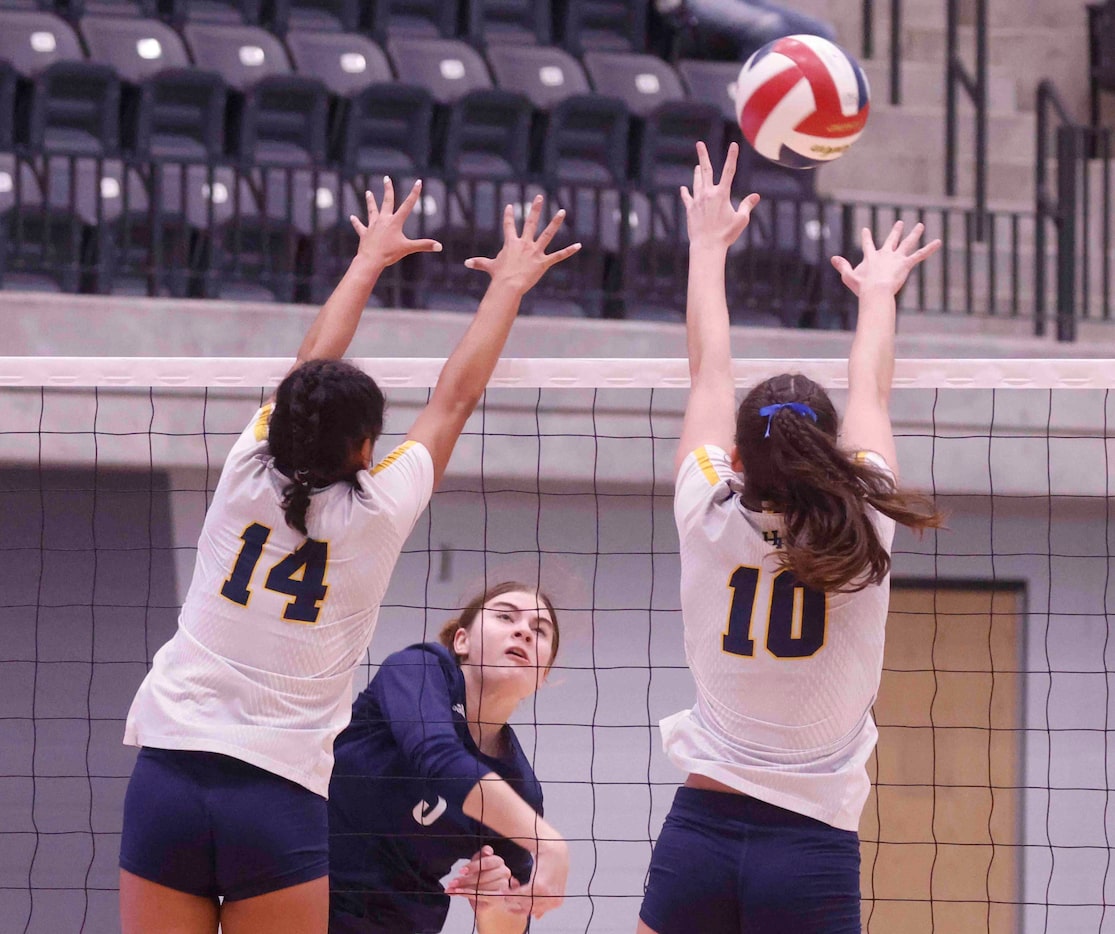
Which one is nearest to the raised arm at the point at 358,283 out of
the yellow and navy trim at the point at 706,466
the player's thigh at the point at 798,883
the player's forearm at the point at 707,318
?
the player's forearm at the point at 707,318

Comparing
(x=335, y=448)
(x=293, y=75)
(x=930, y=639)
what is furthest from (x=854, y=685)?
(x=293, y=75)

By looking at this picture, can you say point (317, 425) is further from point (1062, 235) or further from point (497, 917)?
point (1062, 235)

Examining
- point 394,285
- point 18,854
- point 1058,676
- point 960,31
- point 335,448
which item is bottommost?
point 18,854

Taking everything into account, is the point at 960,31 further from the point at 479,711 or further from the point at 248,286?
the point at 479,711

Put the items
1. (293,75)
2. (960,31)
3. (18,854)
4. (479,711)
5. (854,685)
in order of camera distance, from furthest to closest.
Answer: (960,31)
(293,75)
(18,854)
(479,711)
(854,685)

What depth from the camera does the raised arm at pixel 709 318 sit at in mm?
2826

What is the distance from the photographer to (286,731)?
2.72 meters

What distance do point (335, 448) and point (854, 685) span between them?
964 millimetres

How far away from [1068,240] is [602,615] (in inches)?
133

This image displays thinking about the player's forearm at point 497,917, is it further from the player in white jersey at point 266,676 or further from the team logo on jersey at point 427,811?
the player in white jersey at point 266,676

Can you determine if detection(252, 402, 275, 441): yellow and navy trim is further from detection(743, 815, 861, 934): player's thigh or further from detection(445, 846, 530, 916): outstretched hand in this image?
detection(445, 846, 530, 916): outstretched hand

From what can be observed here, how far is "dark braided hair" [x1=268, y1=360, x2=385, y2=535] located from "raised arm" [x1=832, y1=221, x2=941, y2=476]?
0.86 meters

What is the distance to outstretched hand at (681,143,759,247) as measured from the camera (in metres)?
3.12

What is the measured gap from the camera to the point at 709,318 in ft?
9.72
